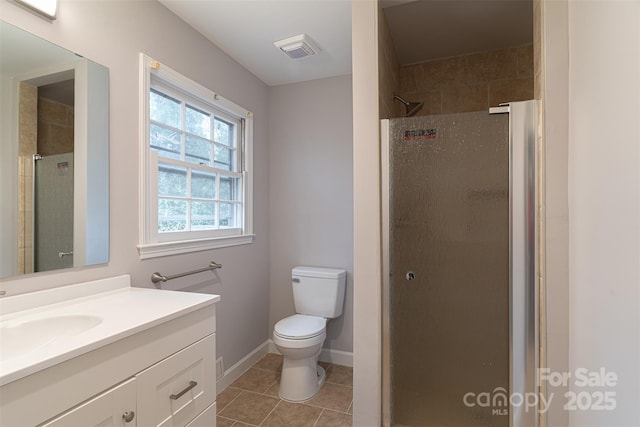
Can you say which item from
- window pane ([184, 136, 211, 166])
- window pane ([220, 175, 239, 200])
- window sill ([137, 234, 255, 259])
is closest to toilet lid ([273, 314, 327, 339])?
window sill ([137, 234, 255, 259])

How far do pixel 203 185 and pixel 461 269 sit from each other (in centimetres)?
169

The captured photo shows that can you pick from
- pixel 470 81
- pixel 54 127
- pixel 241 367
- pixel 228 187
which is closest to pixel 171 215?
pixel 228 187

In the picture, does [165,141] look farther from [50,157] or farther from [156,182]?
[50,157]

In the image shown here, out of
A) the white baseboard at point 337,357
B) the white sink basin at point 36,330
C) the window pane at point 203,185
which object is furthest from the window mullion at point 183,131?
the white baseboard at point 337,357

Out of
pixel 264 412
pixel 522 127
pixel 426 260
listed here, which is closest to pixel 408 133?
pixel 522 127

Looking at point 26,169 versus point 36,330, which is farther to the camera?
point 26,169

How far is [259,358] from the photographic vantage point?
2.55m

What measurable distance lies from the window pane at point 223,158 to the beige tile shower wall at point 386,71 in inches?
48.3

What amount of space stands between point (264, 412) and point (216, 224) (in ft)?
4.14

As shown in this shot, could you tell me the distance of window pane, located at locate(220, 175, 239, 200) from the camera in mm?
2295

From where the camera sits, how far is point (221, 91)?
2139 millimetres

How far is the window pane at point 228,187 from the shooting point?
2.29m

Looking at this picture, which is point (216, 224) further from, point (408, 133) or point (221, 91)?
point (408, 133)

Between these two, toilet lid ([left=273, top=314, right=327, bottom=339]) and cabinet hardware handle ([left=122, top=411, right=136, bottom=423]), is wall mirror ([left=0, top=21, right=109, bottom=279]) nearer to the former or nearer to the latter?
cabinet hardware handle ([left=122, top=411, right=136, bottom=423])
